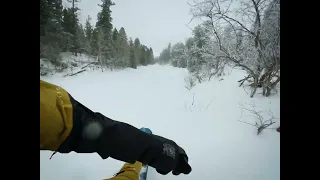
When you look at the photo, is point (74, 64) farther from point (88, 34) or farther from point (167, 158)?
point (167, 158)

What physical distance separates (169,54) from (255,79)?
475mm

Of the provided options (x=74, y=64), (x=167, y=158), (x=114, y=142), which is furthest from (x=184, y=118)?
(x=74, y=64)

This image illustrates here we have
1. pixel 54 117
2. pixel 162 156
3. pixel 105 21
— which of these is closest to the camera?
pixel 54 117

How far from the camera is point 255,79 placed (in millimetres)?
1039

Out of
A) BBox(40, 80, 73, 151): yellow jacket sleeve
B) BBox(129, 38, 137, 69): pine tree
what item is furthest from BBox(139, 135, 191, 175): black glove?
BBox(129, 38, 137, 69): pine tree

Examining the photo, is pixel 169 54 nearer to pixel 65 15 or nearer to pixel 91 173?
pixel 65 15

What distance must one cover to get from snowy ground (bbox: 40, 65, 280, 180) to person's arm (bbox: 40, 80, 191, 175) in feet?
1.00

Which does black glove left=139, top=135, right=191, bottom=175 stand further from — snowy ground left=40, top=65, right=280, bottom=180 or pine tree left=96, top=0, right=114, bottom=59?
pine tree left=96, top=0, right=114, bottom=59

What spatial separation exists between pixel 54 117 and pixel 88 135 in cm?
11

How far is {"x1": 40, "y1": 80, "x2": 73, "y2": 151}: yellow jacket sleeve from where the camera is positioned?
561mm

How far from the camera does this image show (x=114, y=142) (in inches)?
25.9

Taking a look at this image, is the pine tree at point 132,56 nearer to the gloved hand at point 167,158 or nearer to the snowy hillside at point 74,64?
the snowy hillside at point 74,64
